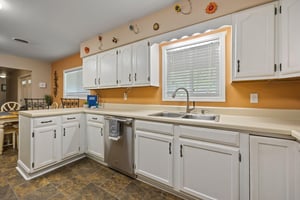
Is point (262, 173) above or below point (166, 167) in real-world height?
above

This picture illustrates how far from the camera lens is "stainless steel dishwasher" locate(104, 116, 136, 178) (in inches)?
80.4

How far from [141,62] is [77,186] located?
1947 millimetres

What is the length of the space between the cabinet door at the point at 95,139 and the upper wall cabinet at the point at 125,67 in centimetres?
83

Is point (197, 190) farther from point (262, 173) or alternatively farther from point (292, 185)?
point (292, 185)

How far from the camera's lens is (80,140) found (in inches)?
105

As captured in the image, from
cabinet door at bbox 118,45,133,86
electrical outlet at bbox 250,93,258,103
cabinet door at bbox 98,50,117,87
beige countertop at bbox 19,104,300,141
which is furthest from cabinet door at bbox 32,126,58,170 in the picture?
electrical outlet at bbox 250,93,258,103

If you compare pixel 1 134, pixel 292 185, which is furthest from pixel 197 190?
pixel 1 134

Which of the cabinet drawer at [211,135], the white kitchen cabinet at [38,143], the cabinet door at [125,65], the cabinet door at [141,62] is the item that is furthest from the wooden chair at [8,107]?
the cabinet drawer at [211,135]

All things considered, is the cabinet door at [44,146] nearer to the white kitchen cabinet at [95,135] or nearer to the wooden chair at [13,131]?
the white kitchen cabinet at [95,135]

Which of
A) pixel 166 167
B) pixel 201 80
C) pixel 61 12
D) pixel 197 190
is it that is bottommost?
pixel 197 190

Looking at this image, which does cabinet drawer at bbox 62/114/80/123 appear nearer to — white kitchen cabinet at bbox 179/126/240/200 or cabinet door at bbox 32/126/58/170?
cabinet door at bbox 32/126/58/170

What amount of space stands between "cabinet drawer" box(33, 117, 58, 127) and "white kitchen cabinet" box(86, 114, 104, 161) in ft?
1.73

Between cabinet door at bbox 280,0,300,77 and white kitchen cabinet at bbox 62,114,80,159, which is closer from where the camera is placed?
cabinet door at bbox 280,0,300,77

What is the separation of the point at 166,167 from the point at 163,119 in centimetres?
56
